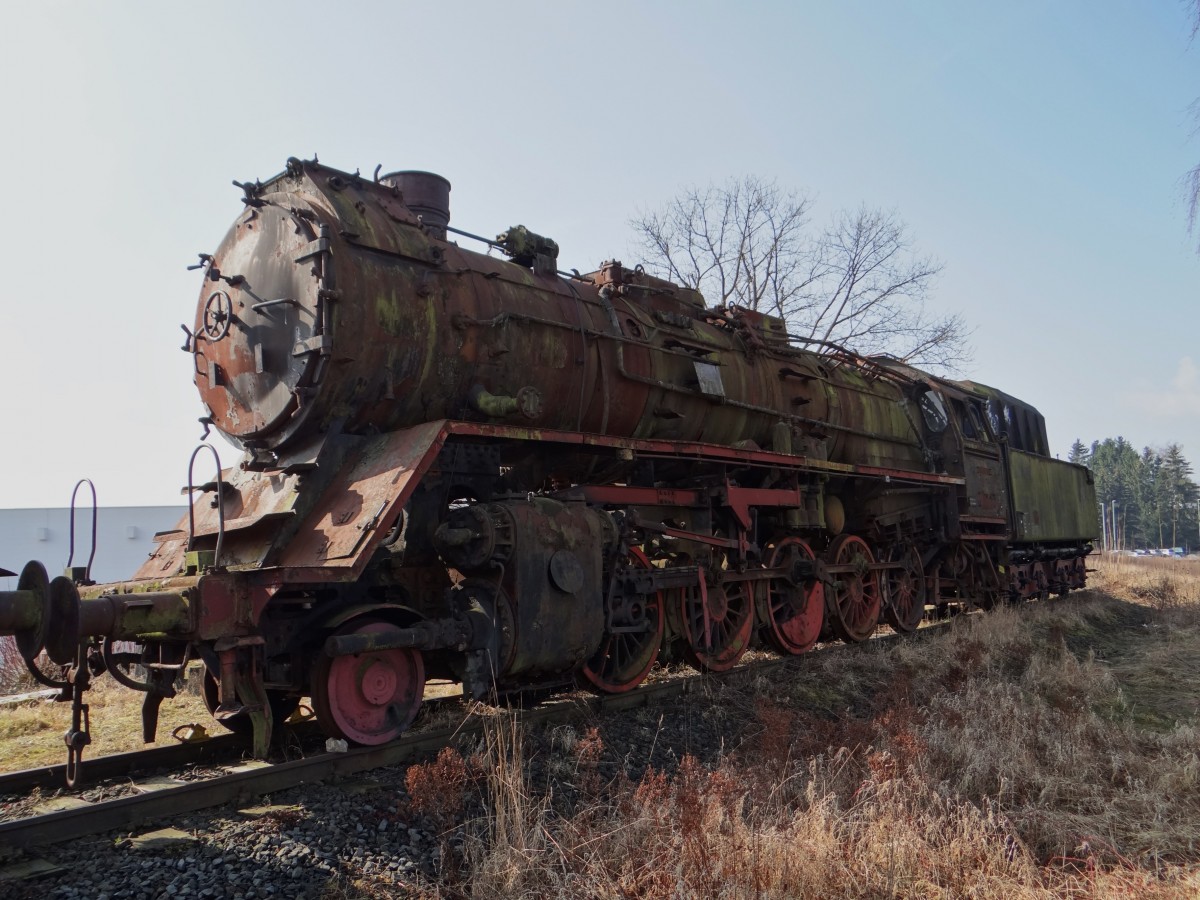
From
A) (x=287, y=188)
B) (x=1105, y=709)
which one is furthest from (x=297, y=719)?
(x=1105, y=709)

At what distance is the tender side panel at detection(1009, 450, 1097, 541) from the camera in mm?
14617

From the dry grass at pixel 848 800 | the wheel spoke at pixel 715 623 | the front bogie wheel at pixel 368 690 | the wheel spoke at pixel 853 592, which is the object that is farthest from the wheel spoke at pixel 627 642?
the wheel spoke at pixel 853 592

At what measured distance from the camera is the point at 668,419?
815 centimetres

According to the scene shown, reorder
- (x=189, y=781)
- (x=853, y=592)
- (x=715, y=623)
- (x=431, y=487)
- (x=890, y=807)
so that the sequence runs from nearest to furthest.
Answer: (x=890, y=807) → (x=189, y=781) → (x=431, y=487) → (x=715, y=623) → (x=853, y=592)

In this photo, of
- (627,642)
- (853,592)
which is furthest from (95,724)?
Result: (853,592)

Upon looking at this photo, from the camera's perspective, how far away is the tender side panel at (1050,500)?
14.6m

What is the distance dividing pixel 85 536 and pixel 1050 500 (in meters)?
24.8

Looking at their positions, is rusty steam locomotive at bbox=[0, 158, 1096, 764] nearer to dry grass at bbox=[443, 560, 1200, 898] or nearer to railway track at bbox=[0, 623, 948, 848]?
railway track at bbox=[0, 623, 948, 848]

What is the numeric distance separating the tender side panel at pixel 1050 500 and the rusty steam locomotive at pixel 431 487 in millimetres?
6863

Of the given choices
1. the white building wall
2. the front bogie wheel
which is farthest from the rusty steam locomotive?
Answer: the white building wall

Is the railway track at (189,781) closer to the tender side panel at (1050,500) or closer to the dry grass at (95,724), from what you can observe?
the dry grass at (95,724)

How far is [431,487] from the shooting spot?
6215 millimetres

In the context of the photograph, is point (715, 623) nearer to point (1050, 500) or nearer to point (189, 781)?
point (189, 781)

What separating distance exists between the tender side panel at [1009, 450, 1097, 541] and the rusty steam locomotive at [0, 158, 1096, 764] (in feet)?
22.5
